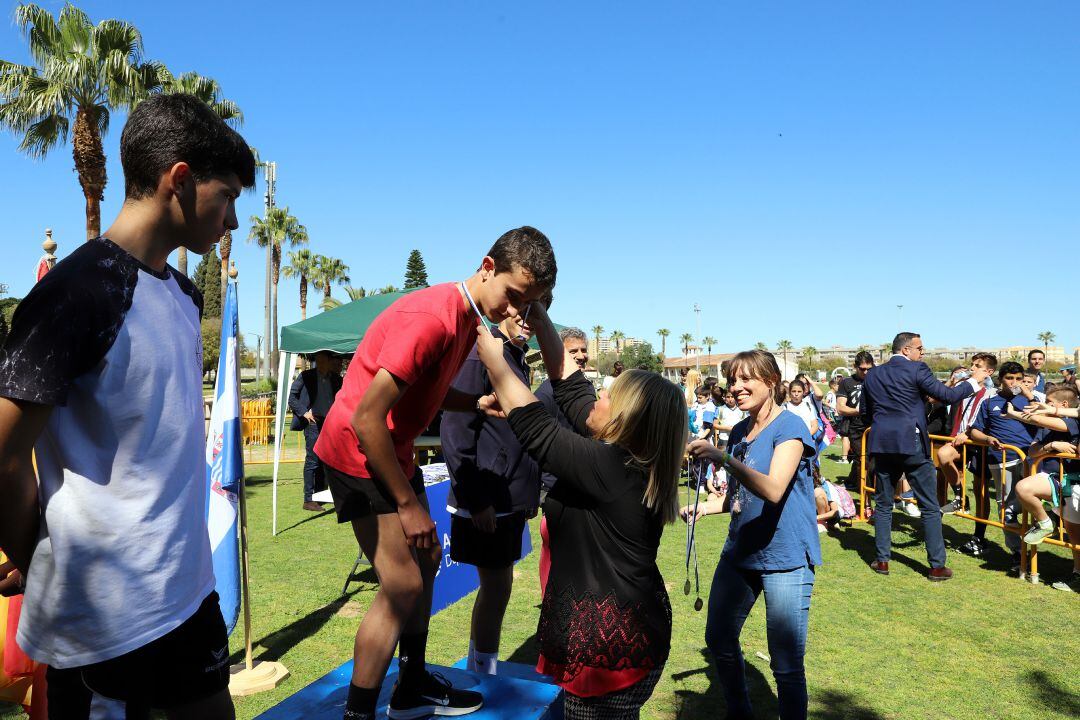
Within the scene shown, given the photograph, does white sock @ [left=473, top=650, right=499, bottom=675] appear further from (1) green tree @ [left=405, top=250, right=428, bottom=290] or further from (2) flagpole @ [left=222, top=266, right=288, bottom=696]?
(1) green tree @ [left=405, top=250, right=428, bottom=290]

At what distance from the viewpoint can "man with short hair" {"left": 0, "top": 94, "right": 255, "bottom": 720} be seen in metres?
1.50

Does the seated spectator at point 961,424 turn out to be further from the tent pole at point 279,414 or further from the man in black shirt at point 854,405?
the tent pole at point 279,414

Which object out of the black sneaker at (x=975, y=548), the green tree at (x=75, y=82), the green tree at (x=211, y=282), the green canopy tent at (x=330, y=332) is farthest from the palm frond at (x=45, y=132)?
the green tree at (x=211, y=282)

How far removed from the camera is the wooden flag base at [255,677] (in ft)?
14.2

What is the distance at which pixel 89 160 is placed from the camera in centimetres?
1944

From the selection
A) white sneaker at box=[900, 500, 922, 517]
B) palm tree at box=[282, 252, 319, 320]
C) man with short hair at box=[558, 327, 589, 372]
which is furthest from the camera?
palm tree at box=[282, 252, 319, 320]

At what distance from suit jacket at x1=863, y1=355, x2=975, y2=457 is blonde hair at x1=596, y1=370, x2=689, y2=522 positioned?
566 cm

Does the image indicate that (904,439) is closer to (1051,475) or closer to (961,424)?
(1051,475)

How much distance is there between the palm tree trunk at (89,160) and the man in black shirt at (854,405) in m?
19.9

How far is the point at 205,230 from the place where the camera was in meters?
1.84

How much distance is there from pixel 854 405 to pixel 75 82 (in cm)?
2057

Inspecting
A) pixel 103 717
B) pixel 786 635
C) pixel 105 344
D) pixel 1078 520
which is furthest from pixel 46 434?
pixel 1078 520

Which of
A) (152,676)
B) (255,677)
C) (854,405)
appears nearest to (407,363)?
(152,676)

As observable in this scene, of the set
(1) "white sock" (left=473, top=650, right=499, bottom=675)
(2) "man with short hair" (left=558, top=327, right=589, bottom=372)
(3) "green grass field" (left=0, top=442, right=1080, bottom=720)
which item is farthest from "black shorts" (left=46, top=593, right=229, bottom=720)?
(2) "man with short hair" (left=558, top=327, right=589, bottom=372)
